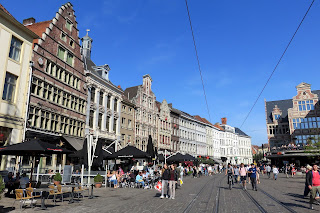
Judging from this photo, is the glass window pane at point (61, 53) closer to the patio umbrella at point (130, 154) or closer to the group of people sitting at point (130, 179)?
the patio umbrella at point (130, 154)

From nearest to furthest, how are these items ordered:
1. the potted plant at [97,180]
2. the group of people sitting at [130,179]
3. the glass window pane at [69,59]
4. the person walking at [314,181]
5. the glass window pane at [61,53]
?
the person walking at [314,181] → the potted plant at [97,180] → the group of people sitting at [130,179] → the glass window pane at [61,53] → the glass window pane at [69,59]

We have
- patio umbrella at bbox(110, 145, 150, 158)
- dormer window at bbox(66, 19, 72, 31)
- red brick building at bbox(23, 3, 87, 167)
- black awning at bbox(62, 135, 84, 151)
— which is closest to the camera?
patio umbrella at bbox(110, 145, 150, 158)

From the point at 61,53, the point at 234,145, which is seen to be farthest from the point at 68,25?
the point at 234,145

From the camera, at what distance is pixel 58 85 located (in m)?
24.4

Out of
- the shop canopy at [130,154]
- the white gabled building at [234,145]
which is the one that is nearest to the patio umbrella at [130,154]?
the shop canopy at [130,154]

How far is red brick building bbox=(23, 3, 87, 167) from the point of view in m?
21.6

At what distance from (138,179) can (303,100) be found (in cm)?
4686

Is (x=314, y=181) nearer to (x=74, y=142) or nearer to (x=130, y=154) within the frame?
(x=130, y=154)

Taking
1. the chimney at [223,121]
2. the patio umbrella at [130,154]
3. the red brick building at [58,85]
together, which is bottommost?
the patio umbrella at [130,154]

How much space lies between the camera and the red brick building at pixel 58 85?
21.6 metres

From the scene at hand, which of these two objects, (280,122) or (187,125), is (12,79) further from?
(280,122)

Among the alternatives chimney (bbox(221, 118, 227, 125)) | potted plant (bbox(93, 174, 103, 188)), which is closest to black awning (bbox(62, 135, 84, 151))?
potted plant (bbox(93, 174, 103, 188))

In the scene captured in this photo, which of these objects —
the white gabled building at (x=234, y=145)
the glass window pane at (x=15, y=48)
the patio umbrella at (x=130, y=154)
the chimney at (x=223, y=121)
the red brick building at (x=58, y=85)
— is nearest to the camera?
the glass window pane at (x=15, y=48)

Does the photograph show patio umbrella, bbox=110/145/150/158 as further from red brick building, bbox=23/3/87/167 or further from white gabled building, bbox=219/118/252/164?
white gabled building, bbox=219/118/252/164
